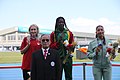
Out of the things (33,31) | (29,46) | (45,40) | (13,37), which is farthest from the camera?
(13,37)

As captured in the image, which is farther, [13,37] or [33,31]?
[13,37]

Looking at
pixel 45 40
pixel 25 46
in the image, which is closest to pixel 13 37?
pixel 25 46

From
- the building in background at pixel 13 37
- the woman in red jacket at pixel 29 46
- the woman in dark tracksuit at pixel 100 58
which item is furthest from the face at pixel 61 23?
the building in background at pixel 13 37

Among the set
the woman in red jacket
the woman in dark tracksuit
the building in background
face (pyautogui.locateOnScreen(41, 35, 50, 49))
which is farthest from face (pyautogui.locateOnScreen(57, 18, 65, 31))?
the building in background

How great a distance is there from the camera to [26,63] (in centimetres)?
472

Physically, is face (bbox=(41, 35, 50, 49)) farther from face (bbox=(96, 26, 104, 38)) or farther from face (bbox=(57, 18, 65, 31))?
face (bbox=(96, 26, 104, 38))

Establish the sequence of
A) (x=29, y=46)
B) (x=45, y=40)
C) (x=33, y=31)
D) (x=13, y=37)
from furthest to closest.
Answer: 1. (x=13, y=37)
2. (x=29, y=46)
3. (x=33, y=31)
4. (x=45, y=40)

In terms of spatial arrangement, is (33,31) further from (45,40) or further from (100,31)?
(100,31)

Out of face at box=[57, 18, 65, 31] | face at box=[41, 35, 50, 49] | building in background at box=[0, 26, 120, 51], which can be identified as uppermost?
face at box=[57, 18, 65, 31]

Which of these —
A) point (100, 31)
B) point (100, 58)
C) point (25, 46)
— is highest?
point (100, 31)

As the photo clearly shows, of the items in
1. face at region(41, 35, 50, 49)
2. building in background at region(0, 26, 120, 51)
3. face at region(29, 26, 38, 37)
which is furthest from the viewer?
building in background at region(0, 26, 120, 51)

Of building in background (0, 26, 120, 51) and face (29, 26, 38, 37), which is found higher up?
face (29, 26, 38, 37)

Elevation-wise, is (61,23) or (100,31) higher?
(61,23)

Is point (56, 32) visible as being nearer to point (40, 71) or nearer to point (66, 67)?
point (66, 67)
